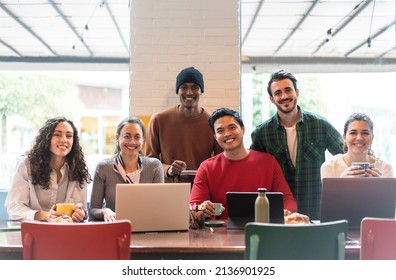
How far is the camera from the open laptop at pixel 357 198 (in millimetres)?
1941

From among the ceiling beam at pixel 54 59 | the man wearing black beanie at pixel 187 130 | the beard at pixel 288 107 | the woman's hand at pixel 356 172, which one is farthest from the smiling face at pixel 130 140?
the ceiling beam at pixel 54 59

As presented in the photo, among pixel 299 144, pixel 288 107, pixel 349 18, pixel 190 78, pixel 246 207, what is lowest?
pixel 246 207

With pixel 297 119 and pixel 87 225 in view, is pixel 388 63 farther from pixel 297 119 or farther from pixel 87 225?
pixel 87 225

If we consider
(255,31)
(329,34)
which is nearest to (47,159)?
(255,31)

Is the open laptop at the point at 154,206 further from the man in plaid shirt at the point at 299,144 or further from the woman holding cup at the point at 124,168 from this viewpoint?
the man in plaid shirt at the point at 299,144

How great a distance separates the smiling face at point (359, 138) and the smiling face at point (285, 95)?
1.45ft

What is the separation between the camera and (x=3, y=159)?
4316 millimetres

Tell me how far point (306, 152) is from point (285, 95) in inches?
15.8

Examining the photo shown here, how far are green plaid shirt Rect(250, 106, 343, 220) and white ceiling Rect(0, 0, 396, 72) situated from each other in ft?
4.68

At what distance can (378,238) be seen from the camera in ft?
5.18

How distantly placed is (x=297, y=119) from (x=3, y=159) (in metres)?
2.97

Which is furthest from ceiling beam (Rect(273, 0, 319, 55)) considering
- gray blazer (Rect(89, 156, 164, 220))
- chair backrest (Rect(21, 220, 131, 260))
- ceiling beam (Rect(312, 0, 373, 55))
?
chair backrest (Rect(21, 220, 131, 260))

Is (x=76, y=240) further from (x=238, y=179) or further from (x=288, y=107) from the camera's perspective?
(x=288, y=107)
